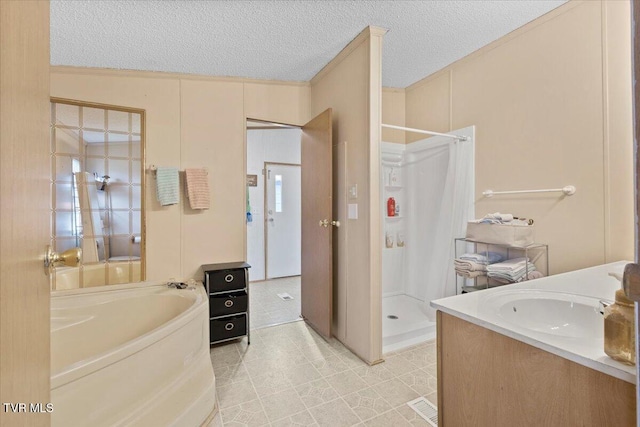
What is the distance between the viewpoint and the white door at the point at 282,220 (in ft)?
15.8

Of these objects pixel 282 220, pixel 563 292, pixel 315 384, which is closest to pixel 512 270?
pixel 563 292

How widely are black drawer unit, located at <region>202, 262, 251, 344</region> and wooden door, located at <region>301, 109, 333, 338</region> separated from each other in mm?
687

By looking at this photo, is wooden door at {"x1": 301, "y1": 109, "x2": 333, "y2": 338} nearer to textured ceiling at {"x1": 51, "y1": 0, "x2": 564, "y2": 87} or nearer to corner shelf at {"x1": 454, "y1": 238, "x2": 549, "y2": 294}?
textured ceiling at {"x1": 51, "y1": 0, "x2": 564, "y2": 87}

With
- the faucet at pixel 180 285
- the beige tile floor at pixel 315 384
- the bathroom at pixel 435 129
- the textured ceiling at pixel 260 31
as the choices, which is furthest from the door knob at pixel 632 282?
the faucet at pixel 180 285

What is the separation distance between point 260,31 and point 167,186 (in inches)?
61.0

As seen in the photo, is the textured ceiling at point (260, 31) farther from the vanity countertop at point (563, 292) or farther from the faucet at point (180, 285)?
the faucet at point (180, 285)

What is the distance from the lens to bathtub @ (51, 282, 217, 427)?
120cm

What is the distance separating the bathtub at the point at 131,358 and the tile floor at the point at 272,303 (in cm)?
102

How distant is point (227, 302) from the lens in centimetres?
256

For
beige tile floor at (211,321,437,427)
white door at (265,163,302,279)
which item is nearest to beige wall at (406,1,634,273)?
beige tile floor at (211,321,437,427)

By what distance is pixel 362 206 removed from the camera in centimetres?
235

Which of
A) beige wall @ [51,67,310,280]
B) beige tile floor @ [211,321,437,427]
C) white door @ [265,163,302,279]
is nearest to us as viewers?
beige tile floor @ [211,321,437,427]

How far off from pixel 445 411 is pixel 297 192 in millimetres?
4173

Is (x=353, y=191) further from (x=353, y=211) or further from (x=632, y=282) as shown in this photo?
(x=632, y=282)
